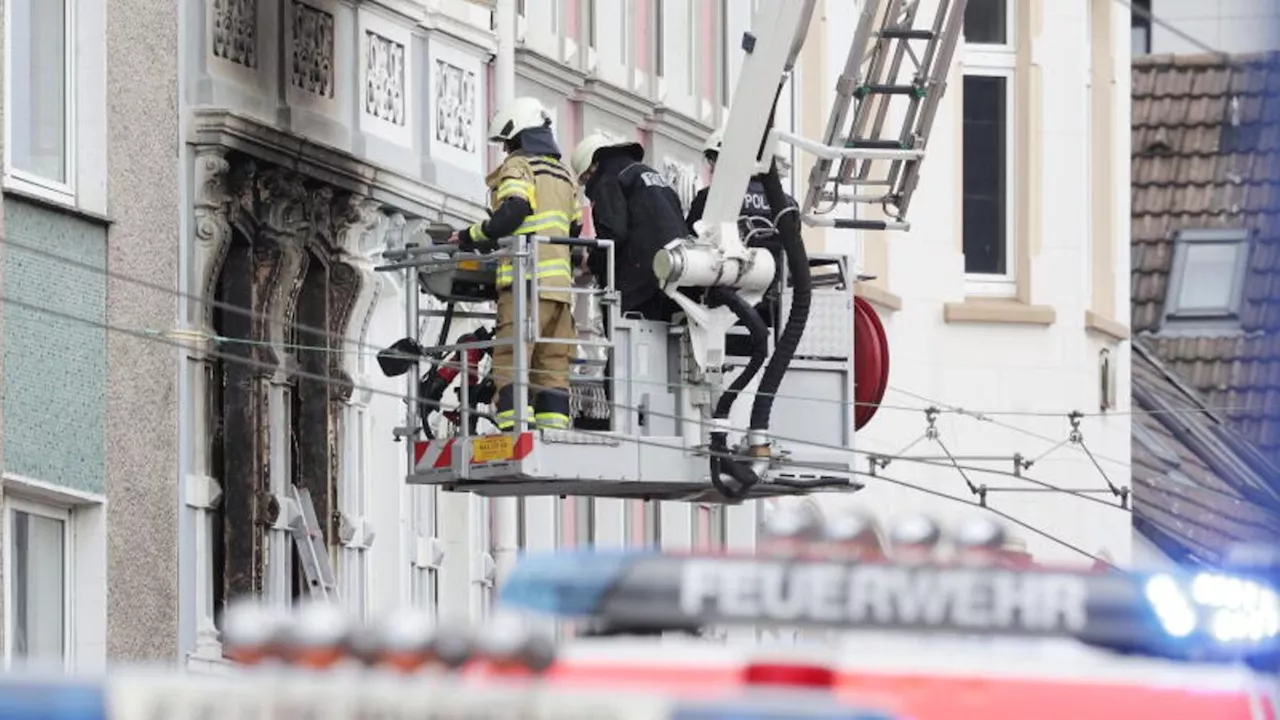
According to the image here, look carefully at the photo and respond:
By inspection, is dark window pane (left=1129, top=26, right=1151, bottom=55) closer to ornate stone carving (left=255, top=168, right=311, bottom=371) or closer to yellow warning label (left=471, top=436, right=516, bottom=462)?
ornate stone carving (left=255, top=168, right=311, bottom=371)

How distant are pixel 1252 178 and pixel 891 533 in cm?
3865

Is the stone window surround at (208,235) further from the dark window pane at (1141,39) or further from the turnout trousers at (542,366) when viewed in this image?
the dark window pane at (1141,39)

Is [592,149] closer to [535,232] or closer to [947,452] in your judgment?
[535,232]

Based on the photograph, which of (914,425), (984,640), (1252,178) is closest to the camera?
(984,640)

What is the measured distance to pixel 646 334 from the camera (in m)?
23.3

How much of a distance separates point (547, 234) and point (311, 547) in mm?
3728

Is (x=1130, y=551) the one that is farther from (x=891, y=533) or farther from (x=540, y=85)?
(x=891, y=533)

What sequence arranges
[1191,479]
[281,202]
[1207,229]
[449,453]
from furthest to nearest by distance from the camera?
1. [1207,229]
2. [1191,479]
3. [281,202]
4. [449,453]

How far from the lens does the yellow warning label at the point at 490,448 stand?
22250 mm

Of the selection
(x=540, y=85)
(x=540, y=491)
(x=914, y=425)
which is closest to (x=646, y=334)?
(x=540, y=491)

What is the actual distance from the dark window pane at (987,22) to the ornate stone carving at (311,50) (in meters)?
12.1

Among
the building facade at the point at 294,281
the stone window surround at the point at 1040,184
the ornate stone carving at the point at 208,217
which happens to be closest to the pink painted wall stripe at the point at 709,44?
the building facade at the point at 294,281

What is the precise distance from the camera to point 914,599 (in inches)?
381

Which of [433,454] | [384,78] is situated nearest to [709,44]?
[384,78]
